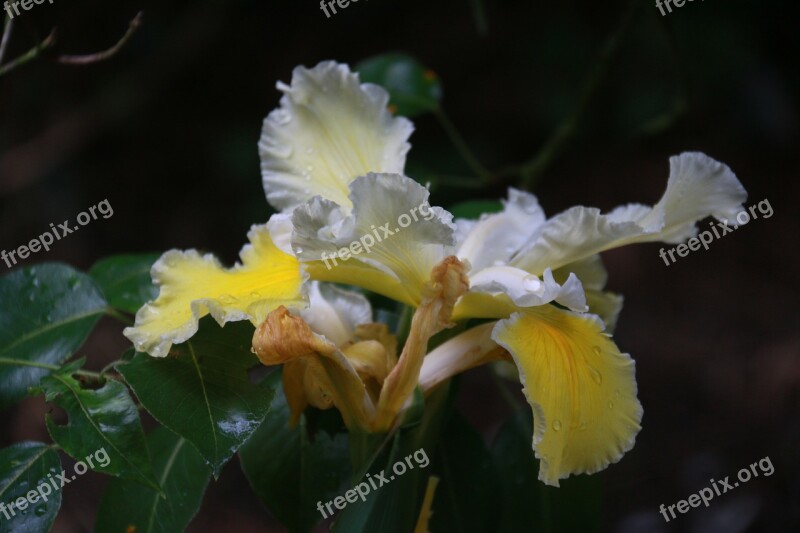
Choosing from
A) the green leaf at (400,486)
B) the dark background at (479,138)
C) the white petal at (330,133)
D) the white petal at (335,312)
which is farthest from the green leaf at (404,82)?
the dark background at (479,138)


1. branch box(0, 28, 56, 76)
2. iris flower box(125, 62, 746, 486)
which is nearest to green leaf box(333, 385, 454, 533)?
iris flower box(125, 62, 746, 486)

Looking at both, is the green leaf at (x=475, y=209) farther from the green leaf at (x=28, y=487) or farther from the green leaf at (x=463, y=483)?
the green leaf at (x=28, y=487)

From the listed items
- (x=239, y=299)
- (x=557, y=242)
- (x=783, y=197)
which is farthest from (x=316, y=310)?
(x=783, y=197)

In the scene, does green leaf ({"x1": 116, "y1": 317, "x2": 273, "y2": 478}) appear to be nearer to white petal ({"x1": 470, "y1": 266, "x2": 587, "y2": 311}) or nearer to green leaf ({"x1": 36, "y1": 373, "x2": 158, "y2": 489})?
green leaf ({"x1": 36, "y1": 373, "x2": 158, "y2": 489})

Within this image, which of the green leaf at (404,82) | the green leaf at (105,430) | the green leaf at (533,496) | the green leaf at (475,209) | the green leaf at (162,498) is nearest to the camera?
the green leaf at (105,430)

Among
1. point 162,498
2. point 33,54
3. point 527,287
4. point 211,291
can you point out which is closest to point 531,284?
point 527,287

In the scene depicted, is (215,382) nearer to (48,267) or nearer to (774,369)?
(48,267)

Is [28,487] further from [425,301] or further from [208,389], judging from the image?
[425,301]
